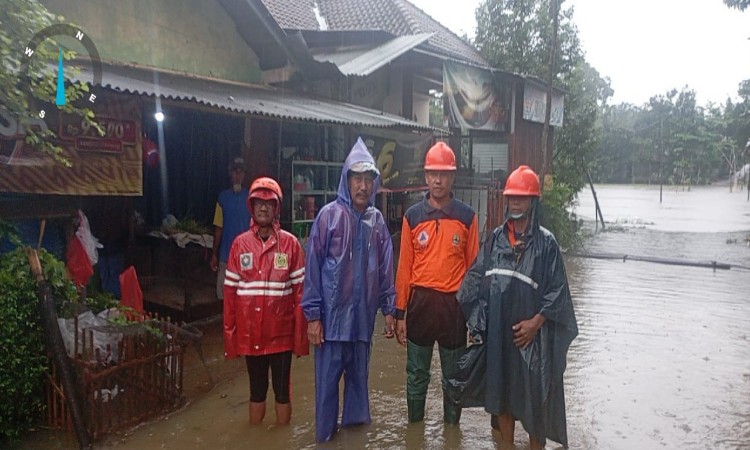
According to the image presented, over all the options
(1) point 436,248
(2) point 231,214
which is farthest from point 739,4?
(1) point 436,248

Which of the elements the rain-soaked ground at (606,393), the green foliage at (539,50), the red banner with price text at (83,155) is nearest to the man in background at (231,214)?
the rain-soaked ground at (606,393)

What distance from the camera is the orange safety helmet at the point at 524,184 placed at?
3.90m

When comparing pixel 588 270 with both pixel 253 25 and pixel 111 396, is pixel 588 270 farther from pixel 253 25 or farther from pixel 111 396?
pixel 111 396

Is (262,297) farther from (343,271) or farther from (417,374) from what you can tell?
(417,374)

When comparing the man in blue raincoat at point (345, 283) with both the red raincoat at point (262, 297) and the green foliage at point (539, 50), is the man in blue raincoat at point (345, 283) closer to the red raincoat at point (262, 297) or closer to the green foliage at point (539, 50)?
the red raincoat at point (262, 297)

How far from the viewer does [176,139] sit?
831cm

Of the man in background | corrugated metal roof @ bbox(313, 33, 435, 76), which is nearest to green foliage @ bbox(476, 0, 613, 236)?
corrugated metal roof @ bbox(313, 33, 435, 76)

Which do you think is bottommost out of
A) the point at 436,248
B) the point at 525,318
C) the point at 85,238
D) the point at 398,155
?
the point at 525,318

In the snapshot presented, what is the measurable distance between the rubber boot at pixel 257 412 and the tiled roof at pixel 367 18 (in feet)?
33.7

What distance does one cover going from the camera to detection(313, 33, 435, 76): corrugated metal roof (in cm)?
954

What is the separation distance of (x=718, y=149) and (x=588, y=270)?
49434 mm

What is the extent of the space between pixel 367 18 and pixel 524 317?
13216 mm

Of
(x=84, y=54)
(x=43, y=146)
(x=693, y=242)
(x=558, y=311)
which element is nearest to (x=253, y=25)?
(x=84, y=54)

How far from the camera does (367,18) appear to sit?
1565 cm
